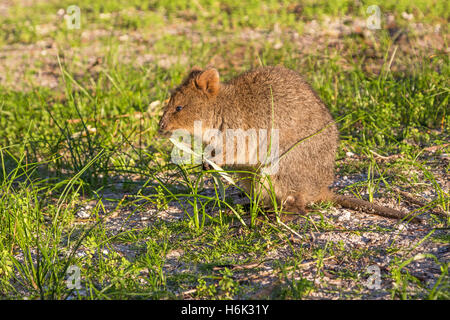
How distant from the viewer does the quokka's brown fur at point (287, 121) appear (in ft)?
13.4

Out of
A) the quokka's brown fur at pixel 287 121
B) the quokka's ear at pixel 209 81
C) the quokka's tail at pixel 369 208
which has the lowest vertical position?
the quokka's tail at pixel 369 208

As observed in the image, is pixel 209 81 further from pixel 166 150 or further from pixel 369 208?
pixel 369 208

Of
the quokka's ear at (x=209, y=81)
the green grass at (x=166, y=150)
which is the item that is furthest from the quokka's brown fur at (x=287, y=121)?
the green grass at (x=166, y=150)

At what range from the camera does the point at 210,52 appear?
7754mm

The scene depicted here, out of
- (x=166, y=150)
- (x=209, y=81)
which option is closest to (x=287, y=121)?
(x=209, y=81)

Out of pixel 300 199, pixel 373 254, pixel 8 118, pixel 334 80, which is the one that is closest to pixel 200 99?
pixel 300 199

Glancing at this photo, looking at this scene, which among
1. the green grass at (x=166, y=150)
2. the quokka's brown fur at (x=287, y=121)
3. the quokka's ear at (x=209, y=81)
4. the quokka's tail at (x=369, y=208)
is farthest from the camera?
the quokka's ear at (x=209, y=81)

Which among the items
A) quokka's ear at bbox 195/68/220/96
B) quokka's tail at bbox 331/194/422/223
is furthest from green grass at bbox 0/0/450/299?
quokka's ear at bbox 195/68/220/96

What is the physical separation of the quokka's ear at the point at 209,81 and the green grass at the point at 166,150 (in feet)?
2.35

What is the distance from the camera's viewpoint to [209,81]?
4.54 m

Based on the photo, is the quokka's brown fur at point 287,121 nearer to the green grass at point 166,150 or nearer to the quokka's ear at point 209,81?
the quokka's ear at point 209,81

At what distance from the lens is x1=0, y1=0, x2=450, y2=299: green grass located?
3242 mm

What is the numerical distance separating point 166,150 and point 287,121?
71.3 inches

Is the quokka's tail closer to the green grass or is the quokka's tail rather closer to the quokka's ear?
the green grass
